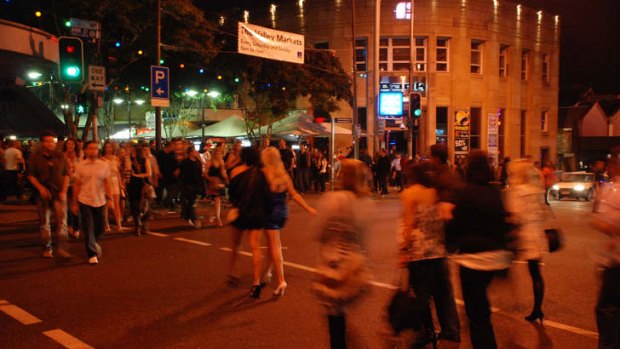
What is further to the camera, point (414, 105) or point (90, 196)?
point (414, 105)

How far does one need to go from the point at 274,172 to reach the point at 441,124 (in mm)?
→ 28470

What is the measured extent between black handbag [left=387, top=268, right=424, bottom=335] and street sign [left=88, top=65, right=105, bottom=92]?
37.6ft

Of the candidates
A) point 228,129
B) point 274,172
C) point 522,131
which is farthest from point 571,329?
point 522,131

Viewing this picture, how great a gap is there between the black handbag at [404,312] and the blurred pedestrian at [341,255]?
17.9 inches

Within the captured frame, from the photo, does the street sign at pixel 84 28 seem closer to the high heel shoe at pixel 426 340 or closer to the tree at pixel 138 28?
the tree at pixel 138 28

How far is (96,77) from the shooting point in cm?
1370

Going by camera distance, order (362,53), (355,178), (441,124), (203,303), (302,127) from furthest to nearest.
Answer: (441,124) → (362,53) → (302,127) → (203,303) → (355,178)

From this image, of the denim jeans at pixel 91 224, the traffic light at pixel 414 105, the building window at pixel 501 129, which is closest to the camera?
the denim jeans at pixel 91 224

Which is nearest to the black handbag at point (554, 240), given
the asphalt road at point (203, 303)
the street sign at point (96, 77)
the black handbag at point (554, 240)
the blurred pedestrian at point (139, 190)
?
the black handbag at point (554, 240)

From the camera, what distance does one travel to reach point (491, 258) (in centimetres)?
417

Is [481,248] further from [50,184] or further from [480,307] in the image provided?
[50,184]

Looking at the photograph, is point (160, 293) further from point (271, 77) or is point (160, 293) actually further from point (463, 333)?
point (271, 77)

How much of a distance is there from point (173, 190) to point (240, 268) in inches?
290

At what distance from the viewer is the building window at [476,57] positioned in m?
34.4
